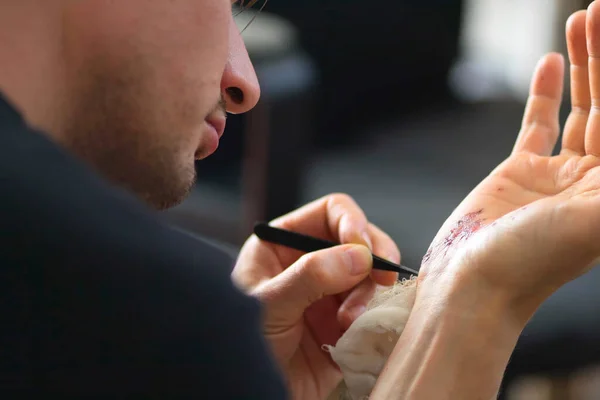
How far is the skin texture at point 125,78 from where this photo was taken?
505mm

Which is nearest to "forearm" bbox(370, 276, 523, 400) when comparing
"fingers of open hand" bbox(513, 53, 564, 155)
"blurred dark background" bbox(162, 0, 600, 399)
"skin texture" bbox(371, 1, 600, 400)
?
"skin texture" bbox(371, 1, 600, 400)

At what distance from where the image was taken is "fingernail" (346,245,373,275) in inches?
30.8

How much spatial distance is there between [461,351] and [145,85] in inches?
13.7

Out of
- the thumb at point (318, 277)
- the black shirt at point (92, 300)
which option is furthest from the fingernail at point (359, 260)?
the black shirt at point (92, 300)

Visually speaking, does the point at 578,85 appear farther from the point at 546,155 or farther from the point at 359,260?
the point at 359,260

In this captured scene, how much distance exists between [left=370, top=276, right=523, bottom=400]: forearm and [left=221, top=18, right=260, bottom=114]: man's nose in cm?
26

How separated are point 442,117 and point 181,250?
1.87 metres

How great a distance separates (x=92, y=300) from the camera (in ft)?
1.23

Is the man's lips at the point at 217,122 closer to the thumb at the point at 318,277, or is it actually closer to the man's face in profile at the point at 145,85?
the man's face in profile at the point at 145,85

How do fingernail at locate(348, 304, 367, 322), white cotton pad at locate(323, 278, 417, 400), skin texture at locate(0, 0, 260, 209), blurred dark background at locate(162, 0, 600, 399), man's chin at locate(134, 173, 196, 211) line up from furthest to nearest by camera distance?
1. blurred dark background at locate(162, 0, 600, 399)
2. fingernail at locate(348, 304, 367, 322)
3. white cotton pad at locate(323, 278, 417, 400)
4. man's chin at locate(134, 173, 196, 211)
5. skin texture at locate(0, 0, 260, 209)

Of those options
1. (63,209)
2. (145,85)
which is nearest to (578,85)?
(145,85)

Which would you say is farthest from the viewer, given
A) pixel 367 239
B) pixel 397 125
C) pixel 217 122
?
pixel 397 125

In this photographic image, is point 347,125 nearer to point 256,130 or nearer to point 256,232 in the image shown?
point 256,130

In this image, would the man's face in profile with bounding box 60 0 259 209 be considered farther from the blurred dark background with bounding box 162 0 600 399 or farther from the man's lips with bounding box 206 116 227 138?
the blurred dark background with bounding box 162 0 600 399
